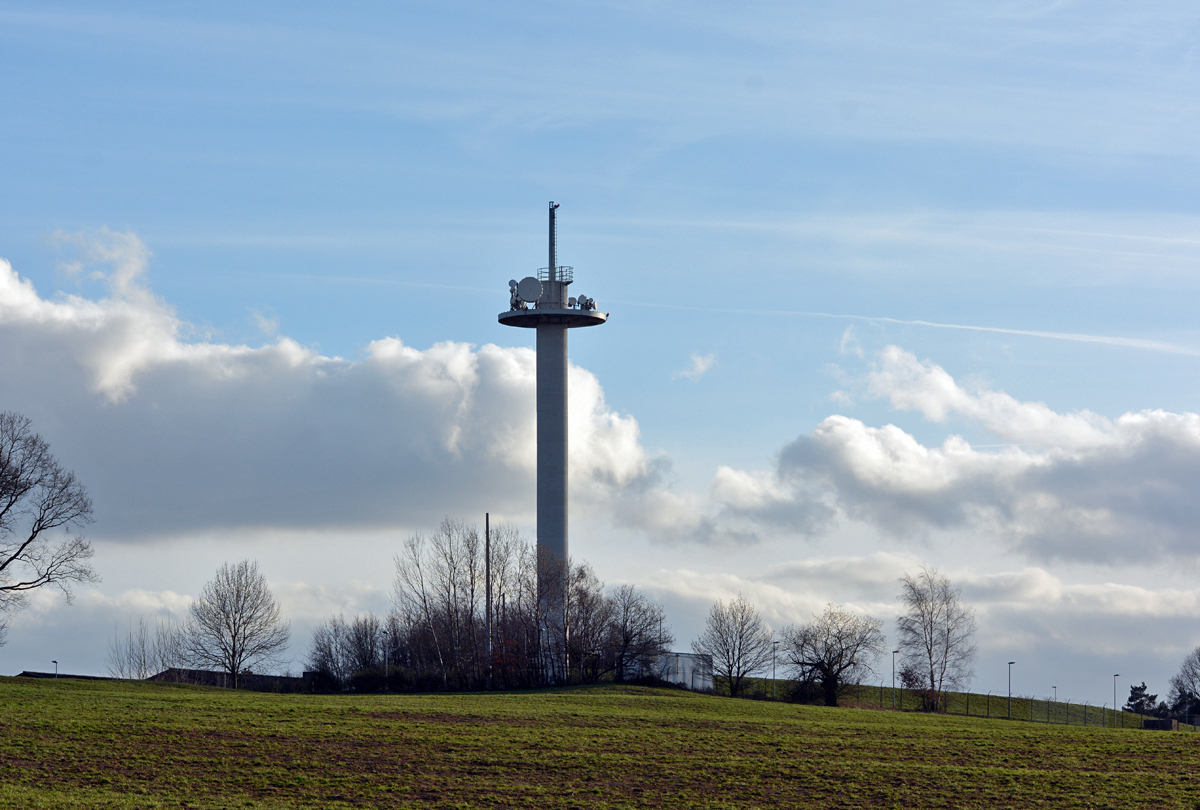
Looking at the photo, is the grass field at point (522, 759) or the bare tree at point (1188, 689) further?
the bare tree at point (1188, 689)

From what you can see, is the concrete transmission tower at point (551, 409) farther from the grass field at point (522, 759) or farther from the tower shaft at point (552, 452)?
the grass field at point (522, 759)

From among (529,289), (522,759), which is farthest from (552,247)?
(522,759)

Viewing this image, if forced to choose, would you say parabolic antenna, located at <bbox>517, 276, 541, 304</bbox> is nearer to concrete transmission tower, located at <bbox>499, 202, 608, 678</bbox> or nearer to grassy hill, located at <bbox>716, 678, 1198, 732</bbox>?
concrete transmission tower, located at <bbox>499, 202, 608, 678</bbox>

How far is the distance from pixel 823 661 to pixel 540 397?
78.5 ft

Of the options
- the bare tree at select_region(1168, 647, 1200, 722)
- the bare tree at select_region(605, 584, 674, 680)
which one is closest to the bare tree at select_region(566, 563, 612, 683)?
the bare tree at select_region(605, 584, 674, 680)

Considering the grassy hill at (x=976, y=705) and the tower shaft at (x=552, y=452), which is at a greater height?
the tower shaft at (x=552, y=452)

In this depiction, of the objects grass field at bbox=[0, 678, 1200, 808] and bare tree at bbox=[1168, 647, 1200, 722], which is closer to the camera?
grass field at bbox=[0, 678, 1200, 808]

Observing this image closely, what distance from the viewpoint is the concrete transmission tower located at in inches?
2953

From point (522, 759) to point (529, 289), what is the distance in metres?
49.1

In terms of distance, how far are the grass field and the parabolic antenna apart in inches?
1420

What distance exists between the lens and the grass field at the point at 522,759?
27953mm

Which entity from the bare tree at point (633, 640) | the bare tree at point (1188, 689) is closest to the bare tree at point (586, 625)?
the bare tree at point (633, 640)

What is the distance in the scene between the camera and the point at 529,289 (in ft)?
260

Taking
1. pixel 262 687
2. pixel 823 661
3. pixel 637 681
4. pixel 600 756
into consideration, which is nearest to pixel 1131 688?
pixel 823 661
